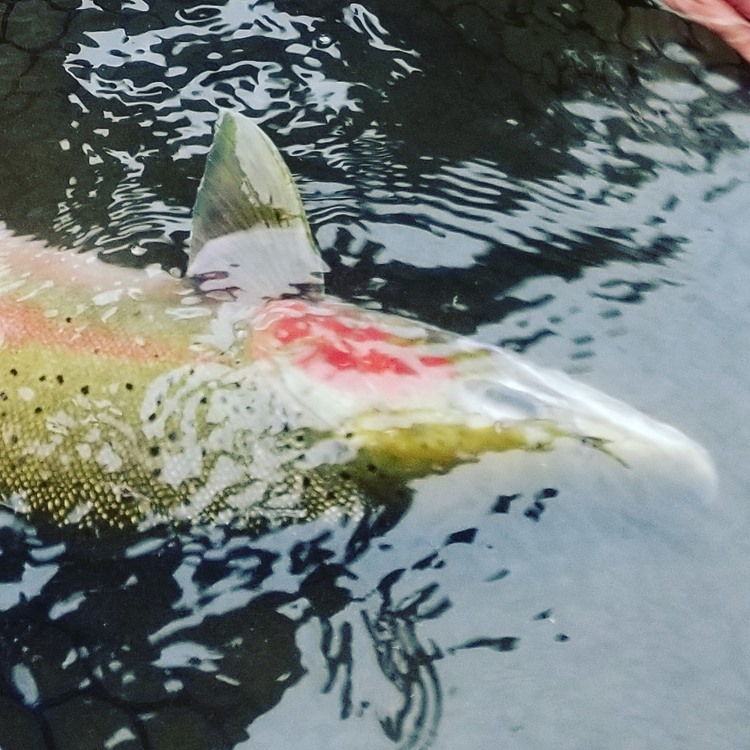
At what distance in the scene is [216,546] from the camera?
154 cm

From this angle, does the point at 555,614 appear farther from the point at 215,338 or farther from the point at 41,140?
the point at 41,140

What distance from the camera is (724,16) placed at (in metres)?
2.17

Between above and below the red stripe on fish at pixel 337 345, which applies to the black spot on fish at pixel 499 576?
below

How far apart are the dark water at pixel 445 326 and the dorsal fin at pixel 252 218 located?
0.13 meters

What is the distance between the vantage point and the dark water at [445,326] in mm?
1486

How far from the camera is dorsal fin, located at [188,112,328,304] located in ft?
5.59

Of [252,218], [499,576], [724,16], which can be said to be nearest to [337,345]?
[252,218]

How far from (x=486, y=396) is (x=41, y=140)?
1146mm

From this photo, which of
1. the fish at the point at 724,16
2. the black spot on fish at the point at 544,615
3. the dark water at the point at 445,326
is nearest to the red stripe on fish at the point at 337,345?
the dark water at the point at 445,326

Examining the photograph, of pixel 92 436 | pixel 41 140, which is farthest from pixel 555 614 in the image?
pixel 41 140

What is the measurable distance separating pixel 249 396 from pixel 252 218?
341 millimetres

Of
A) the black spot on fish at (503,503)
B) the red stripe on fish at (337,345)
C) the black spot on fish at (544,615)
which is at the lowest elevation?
the black spot on fish at (544,615)

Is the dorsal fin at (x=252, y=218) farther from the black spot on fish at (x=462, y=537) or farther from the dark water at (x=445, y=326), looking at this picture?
the black spot on fish at (x=462, y=537)

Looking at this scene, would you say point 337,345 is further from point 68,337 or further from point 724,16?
point 724,16
